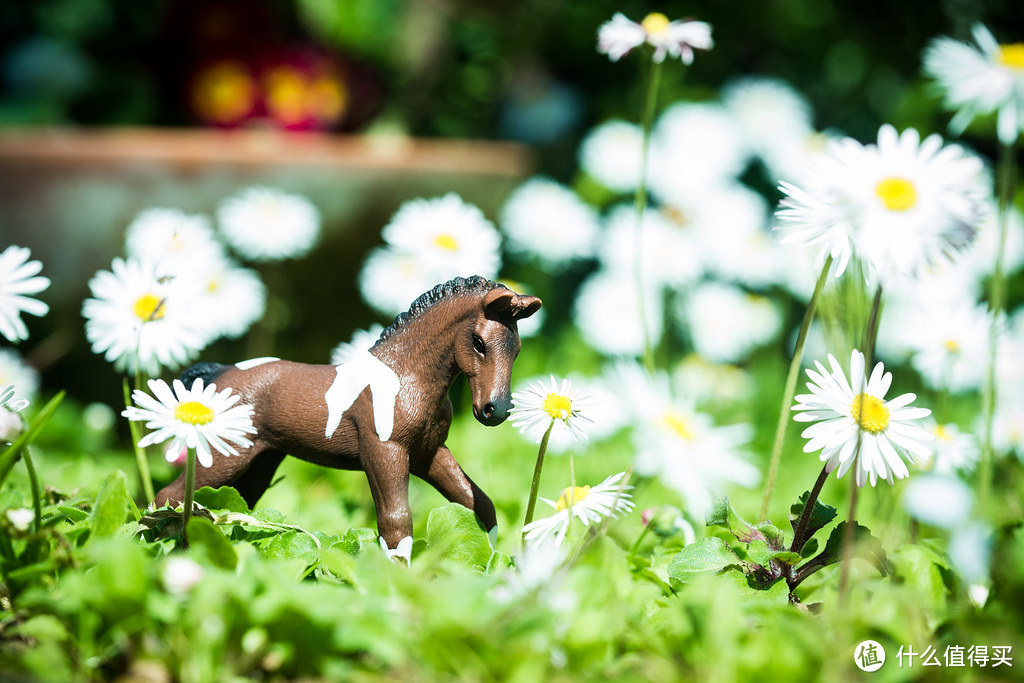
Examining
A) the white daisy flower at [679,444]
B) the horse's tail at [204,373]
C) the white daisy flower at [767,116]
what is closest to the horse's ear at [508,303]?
the white daisy flower at [679,444]

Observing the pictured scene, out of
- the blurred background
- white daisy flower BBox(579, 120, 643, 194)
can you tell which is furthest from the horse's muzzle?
white daisy flower BBox(579, 120, 643, 194)

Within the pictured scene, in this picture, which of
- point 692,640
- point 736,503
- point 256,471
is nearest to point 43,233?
point 256,471

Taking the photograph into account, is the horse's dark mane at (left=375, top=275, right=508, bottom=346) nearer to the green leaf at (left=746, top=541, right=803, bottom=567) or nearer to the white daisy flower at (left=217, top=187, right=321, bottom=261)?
the green leaf at (left=746, top=541, right=803, bottom=567)

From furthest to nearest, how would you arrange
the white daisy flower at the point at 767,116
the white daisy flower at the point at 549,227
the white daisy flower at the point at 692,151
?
the white daisy flower at the point at 767,116 < the white daisy flower at the point at 692,151 < the white daisy flower at the point at 549,227

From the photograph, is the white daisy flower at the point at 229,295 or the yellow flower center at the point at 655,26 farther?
the white daisy flower at the point at 229,295

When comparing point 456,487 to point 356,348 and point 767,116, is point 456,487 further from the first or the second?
point 767,116

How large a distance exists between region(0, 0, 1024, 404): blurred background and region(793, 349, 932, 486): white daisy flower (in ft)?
2.46

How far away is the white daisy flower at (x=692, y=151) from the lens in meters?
2.17

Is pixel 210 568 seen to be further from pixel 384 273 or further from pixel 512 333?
pixel 384 273

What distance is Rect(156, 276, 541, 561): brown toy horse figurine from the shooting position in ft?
2.50

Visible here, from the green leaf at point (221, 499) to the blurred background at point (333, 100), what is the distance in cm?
107

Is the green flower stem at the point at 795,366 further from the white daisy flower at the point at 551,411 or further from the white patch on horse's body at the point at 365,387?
the white patch on horse's body at the point at 365,387

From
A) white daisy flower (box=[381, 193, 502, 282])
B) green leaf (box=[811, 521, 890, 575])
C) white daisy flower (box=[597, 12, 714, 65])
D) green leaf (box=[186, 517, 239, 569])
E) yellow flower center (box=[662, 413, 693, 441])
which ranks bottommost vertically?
green leaf (box=[186, 517, 239, 569])

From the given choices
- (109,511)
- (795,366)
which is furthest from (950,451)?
(109,511)
